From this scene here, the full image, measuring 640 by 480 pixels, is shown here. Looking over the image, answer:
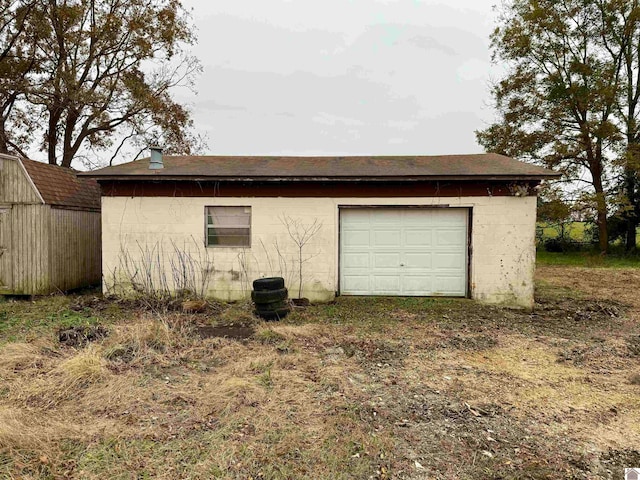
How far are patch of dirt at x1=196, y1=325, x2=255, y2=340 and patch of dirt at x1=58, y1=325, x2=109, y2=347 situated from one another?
1442 millimetres

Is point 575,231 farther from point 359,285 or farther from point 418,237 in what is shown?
point 359,285

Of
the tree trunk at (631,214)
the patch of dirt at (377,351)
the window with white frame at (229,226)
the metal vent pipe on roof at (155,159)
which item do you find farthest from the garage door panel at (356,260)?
the tree trunk at (631,214)

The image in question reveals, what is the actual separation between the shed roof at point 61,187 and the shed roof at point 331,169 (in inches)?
53.5

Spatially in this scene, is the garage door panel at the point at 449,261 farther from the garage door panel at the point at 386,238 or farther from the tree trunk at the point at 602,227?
the tree trunk at the point at 602,227

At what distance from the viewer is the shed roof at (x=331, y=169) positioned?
819 centimetres

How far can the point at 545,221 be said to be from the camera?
65.9 feet

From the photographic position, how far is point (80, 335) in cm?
581

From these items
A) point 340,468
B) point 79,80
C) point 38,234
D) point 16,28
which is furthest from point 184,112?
point 340,468

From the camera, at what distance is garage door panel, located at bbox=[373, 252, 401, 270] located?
8727 millimetres

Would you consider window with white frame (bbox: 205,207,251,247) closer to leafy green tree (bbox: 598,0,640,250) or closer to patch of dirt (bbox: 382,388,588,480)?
patch of dirt (bbox: 382,388,588,480)

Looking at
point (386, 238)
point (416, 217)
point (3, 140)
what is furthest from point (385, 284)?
point (3, 140)

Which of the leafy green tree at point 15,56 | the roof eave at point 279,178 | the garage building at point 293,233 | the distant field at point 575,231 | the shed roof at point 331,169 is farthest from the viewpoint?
the distant field at point 575,231

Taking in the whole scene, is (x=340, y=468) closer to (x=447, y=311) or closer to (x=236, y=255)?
(x=447, y=311)

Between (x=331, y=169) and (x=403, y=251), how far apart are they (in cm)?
247
